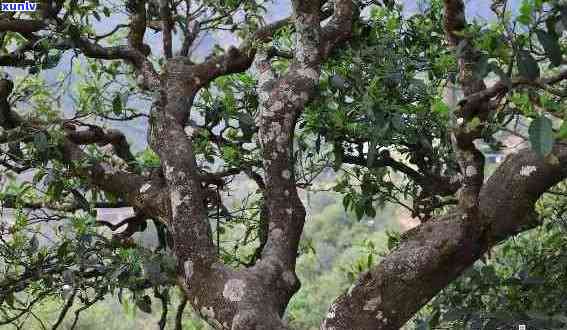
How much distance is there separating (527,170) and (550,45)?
1.78ft

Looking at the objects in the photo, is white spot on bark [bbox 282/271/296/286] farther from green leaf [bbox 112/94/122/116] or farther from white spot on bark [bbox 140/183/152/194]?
green leaf [bbox 112/94/122/116]

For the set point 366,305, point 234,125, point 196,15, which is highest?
point 196,15

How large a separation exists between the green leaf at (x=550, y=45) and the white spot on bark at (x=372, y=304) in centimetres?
70

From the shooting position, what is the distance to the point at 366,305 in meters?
1.49

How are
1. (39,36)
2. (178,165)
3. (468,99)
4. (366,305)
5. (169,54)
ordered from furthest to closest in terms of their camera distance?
(169,54), (39,36), (178,165), (366,305), (468,99)

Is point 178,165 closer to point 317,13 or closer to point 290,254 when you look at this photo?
point 290,254

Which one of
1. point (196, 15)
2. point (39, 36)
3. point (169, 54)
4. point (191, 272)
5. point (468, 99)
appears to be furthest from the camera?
point (196, 15)

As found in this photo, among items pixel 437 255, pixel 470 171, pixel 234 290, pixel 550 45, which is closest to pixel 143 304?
pixel 234 290

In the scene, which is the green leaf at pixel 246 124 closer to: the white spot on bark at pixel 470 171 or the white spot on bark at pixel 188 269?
the white spot on bark at pixel 188 269

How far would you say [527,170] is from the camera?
1.47m

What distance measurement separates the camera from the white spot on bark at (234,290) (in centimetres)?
159

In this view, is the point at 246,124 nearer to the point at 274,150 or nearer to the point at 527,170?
the point at 274,150

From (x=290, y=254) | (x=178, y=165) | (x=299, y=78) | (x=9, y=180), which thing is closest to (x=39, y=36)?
(x=9, y=180)

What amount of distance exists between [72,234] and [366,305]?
95 cm
